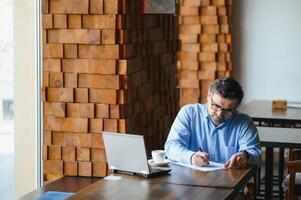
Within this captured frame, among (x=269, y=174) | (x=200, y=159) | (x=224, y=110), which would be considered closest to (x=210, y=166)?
(x=200, y=159)

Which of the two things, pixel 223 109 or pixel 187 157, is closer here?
pixel 187 157

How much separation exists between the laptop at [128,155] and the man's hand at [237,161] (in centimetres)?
40

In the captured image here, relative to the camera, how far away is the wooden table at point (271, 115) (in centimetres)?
653

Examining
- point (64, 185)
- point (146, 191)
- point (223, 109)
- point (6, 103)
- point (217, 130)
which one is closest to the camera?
point (146, 191)

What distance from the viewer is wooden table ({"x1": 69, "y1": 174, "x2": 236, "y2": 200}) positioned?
342cm

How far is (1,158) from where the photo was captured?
5125 millimetres

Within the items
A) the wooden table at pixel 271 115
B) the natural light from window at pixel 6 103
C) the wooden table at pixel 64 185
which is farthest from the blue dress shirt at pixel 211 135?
the wooden table at pixel 271 115

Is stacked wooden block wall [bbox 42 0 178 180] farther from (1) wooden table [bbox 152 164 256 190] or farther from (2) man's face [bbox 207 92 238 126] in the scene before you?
(1) wooden table [bbox 152 164 256 190]

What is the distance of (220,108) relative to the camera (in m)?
4.37

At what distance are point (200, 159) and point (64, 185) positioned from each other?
3.93 feet

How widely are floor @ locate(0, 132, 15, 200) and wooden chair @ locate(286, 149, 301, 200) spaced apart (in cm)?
217

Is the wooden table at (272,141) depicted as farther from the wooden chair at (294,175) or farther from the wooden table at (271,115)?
the wooden table at (271,115)

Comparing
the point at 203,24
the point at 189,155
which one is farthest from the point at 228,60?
the point at 189,155

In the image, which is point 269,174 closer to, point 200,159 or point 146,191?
point 200,159
